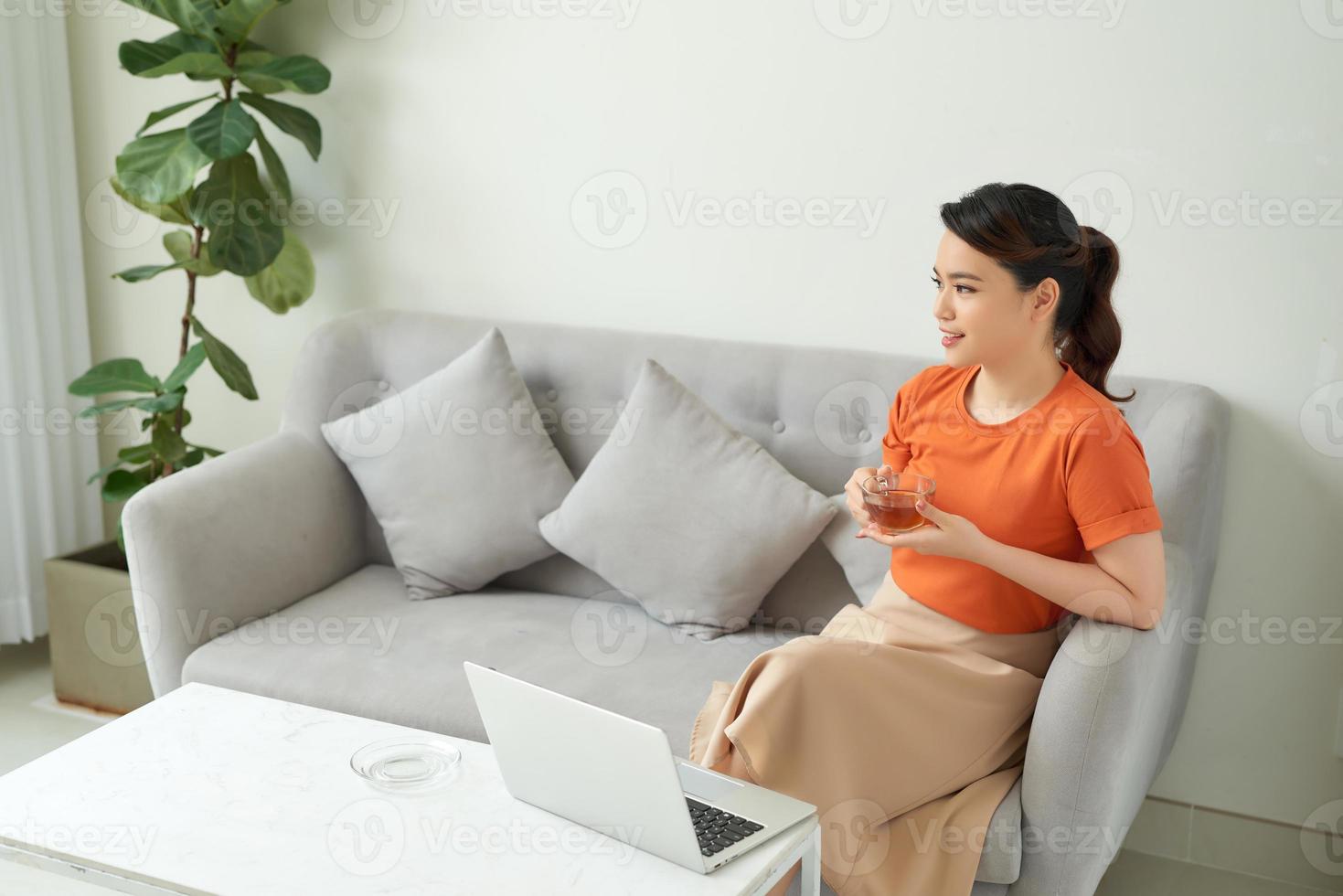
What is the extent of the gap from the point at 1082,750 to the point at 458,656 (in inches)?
44.4

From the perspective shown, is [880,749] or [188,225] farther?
[188,225]

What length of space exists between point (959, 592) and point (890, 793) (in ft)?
1.15

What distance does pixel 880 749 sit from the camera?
5.74 ft

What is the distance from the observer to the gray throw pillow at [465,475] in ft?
Result: 8.43

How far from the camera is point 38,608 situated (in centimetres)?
329

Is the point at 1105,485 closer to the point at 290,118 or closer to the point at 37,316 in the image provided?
the point at 290,118

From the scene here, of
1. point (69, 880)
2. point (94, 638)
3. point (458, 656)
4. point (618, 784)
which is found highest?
point (618, 784)

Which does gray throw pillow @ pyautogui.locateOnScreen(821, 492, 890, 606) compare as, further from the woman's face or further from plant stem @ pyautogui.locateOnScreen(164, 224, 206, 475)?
plant stem @ pyautogui.locateOnScreen(164, 224, 206, 475)

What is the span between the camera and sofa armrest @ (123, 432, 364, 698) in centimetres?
235

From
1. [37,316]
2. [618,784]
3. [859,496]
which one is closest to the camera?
[618,784]

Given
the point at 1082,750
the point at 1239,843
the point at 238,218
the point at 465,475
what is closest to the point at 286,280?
the point at 238,218

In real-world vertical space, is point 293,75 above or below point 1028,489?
above

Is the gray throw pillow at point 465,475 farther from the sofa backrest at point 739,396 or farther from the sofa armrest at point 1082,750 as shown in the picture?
the sofa armrest at point 1082,750

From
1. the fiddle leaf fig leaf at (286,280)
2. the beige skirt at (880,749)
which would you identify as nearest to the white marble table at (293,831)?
the beige skirt at (880,749)
